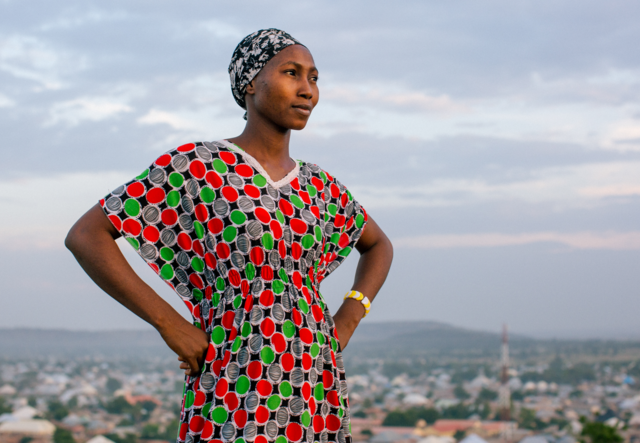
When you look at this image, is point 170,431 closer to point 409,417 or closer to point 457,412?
point 409,417

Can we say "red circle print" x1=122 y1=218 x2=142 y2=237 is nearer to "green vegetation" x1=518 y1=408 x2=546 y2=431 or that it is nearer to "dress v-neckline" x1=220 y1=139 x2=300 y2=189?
"dress v-neckline" x1=220 y1=139 x2=300 y2=189

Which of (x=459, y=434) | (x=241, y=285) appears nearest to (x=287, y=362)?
(x=241, y=285)

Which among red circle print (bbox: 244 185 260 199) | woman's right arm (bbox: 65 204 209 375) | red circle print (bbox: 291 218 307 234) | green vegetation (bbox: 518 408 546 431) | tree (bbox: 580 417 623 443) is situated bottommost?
green vegetation (bbox: 518 408 546 431)

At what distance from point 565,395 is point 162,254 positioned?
75.8 m

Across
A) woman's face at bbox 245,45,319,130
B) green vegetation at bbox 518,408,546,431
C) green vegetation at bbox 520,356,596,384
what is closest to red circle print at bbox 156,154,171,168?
woman's face at bbox 245,45,319,130

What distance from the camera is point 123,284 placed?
4.54 ft

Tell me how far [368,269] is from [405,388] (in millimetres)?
80952

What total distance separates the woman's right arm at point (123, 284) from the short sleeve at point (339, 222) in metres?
→ 0.45

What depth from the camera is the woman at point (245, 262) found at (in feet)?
4.61

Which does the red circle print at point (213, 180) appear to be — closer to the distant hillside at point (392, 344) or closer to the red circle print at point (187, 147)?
the red circle print at point (187, 147)

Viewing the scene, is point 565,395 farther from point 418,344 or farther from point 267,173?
point 267,173

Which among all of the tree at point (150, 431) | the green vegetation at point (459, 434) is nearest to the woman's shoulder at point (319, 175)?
the green vegetation at point (459, 434)

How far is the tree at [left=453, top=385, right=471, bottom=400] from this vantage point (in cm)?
7050

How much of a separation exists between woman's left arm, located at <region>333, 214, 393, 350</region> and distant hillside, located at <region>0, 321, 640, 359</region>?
10071cm
